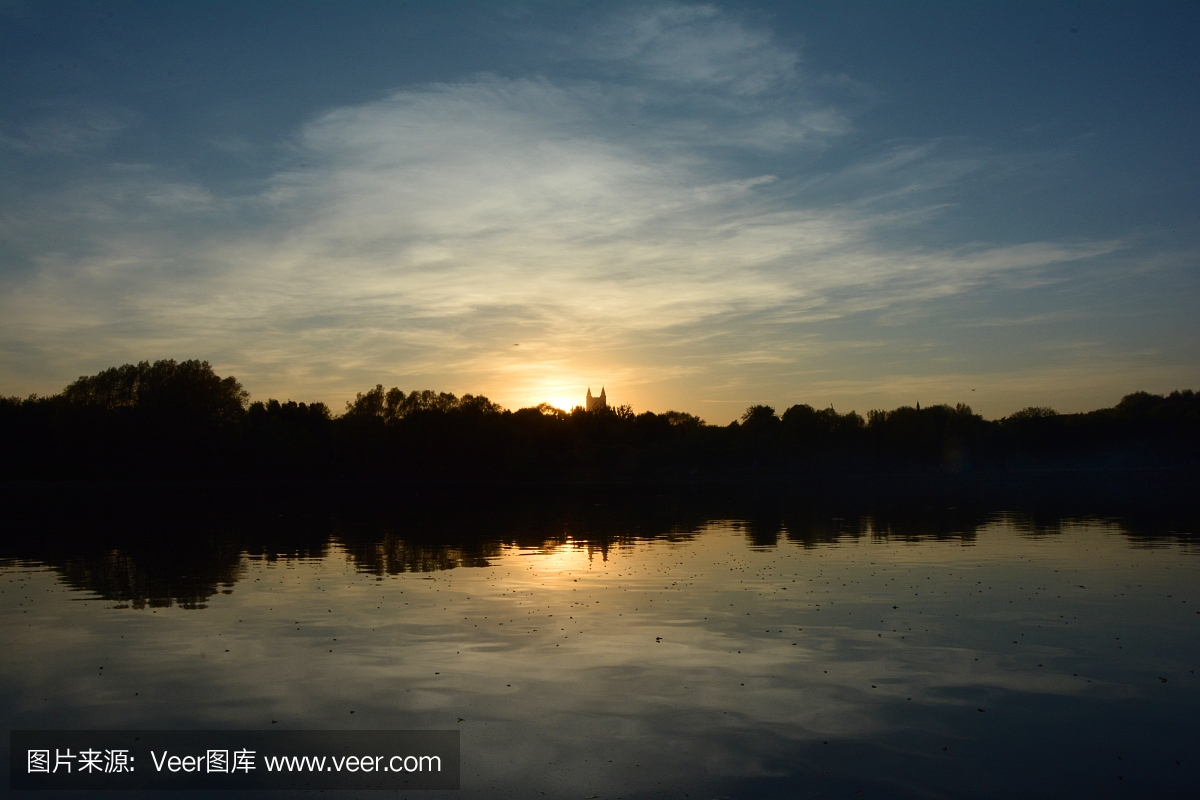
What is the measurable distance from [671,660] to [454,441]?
133 meters

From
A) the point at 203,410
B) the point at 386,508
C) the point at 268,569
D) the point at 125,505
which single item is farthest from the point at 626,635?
the point at 203,410

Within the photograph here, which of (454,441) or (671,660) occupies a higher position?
(454,441)

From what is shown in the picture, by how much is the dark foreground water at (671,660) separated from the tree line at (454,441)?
345ft

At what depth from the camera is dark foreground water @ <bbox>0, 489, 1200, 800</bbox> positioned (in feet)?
37.9

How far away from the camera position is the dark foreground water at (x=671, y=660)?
11.5 m

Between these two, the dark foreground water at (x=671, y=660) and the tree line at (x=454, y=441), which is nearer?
the dark foreground water at (x=671, y=660)

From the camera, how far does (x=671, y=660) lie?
16812 mm

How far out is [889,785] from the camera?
422 inches

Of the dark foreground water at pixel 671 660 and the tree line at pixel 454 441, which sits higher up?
the tree line at pixel 454 441

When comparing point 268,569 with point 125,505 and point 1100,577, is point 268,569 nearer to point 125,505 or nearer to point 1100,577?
point 1100,577

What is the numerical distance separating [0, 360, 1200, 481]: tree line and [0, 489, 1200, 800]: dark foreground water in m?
105

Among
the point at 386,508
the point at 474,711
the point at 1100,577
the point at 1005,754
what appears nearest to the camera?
the point at 1005,754

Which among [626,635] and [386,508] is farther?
[386,508]

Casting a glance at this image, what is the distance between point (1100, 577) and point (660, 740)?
20.9 m
